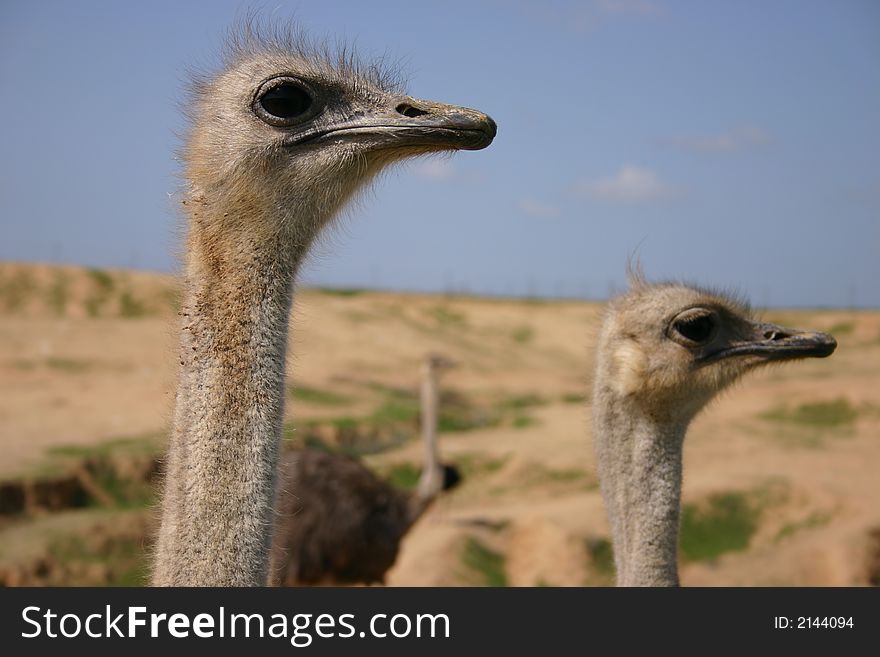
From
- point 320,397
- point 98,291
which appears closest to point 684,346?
point 320,397

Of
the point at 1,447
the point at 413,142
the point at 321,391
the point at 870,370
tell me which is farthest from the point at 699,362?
the point at 870,370

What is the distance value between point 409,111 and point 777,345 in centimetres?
233

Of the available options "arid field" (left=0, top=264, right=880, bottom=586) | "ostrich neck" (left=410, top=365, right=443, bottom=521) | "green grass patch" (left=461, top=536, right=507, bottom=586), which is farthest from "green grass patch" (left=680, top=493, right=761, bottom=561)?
"ostrich neck" (left=410, top=365, right=443, bottom=521)

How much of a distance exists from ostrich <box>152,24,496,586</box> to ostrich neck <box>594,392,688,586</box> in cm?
179

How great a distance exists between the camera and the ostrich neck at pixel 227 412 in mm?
2578

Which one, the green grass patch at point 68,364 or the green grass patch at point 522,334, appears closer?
the green grass patch at point 68,364

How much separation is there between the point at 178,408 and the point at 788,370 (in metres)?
24.7

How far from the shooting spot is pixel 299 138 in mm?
2961

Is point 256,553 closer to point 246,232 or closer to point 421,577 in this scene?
point 246,232

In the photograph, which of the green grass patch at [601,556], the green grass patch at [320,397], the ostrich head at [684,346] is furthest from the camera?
the green grass patch at [320,397]

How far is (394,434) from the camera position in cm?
1791

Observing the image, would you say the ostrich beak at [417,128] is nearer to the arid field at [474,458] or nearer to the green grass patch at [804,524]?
the arid field at [474,458]

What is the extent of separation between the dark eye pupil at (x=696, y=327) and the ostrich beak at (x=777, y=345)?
3.4 inches

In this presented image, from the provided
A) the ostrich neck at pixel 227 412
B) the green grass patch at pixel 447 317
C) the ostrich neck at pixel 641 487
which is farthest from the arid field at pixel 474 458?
the green grass patch at pixel 447 317
